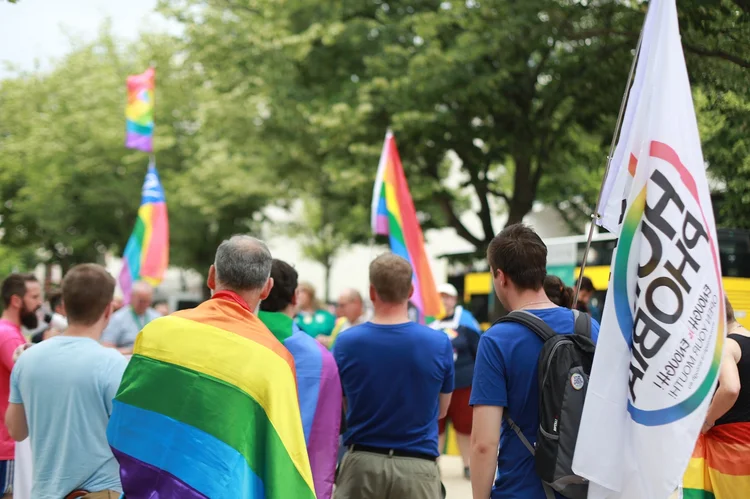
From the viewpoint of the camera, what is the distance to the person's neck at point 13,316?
6301 millimetres

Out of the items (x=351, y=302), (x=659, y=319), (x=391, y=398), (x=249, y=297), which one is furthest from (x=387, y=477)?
(x=351, y=302)

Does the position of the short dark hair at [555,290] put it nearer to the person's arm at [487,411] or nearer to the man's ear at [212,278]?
the person's arm at [487,411]

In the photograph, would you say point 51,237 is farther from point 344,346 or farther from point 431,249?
point 344,346

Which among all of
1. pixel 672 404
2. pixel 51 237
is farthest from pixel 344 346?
pixel 51 237

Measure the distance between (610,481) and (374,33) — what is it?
674 inches

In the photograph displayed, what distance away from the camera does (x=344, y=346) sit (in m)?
→ 5.36

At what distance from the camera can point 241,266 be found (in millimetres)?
3936

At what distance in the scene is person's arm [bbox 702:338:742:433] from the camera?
15.8ft

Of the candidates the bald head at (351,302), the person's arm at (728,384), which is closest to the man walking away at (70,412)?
the person's arm at (728,384)

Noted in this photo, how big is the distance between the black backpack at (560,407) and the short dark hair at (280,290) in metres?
1.77

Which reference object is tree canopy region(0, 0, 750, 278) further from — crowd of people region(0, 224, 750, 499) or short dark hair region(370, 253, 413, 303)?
short dark hair region(370, 253, 413, 303)

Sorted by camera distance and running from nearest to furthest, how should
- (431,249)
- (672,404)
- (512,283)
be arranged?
(672,404) < (512,283) < (431,249)

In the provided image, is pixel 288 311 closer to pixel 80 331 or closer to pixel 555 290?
pixel 80 331

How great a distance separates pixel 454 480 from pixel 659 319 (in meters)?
7.62
